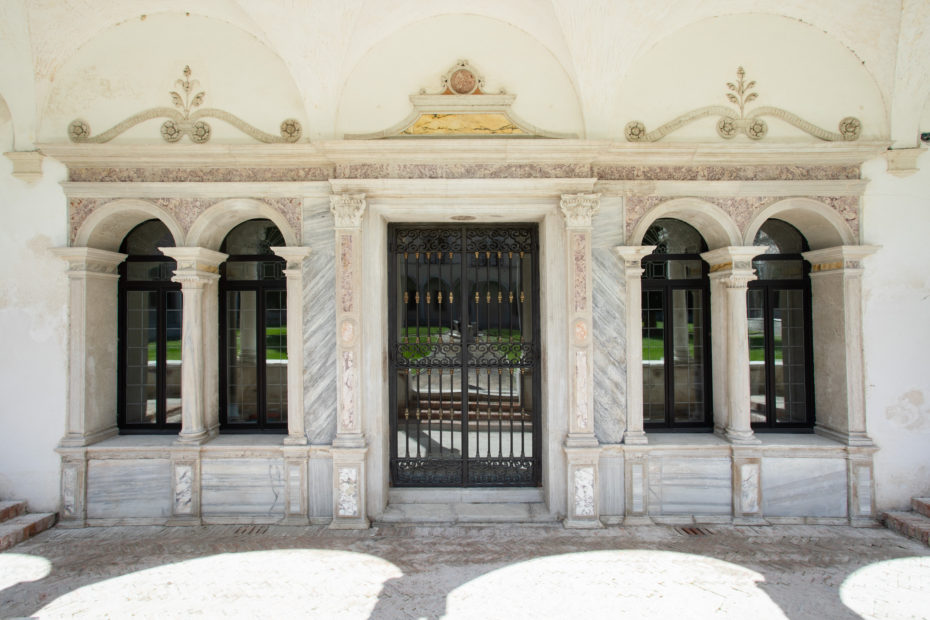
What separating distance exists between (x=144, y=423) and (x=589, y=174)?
6.62 meters

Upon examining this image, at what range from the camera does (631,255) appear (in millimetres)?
6172

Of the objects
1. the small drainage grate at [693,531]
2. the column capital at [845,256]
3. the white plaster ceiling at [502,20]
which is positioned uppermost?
the white plaster ceiling at [502,20]

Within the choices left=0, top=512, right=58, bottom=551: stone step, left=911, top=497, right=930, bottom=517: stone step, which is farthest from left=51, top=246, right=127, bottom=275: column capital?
left=911, top=497, right=930, bottom=517: stone step

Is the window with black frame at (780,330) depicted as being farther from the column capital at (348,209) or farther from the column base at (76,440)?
the column base at (76,440)

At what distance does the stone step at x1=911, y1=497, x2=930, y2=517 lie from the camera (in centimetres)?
592

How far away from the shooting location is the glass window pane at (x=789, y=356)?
6.93m

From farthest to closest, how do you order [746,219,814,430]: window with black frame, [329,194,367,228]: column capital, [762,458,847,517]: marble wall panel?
1. [746,219,814,430]: window with black frame
2. [762,458,847,517]: marble wall panel
3. [329,194,367,228]: column capital

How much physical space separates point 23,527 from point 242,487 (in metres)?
2.28

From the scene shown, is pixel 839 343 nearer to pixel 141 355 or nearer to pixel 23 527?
pixel 141 355

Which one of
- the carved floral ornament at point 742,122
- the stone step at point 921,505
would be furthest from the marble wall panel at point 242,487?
the stone step at point 921,505

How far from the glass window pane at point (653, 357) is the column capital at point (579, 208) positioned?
5.32ft

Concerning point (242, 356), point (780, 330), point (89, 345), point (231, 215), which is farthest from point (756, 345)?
point (89, 345)

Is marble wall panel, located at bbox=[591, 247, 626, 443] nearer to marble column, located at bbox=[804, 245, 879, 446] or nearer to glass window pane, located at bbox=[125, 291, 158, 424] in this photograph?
marble column, located at bbox=[804, 245, 879, 446]

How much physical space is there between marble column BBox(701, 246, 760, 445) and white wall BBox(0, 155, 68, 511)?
8080mm
